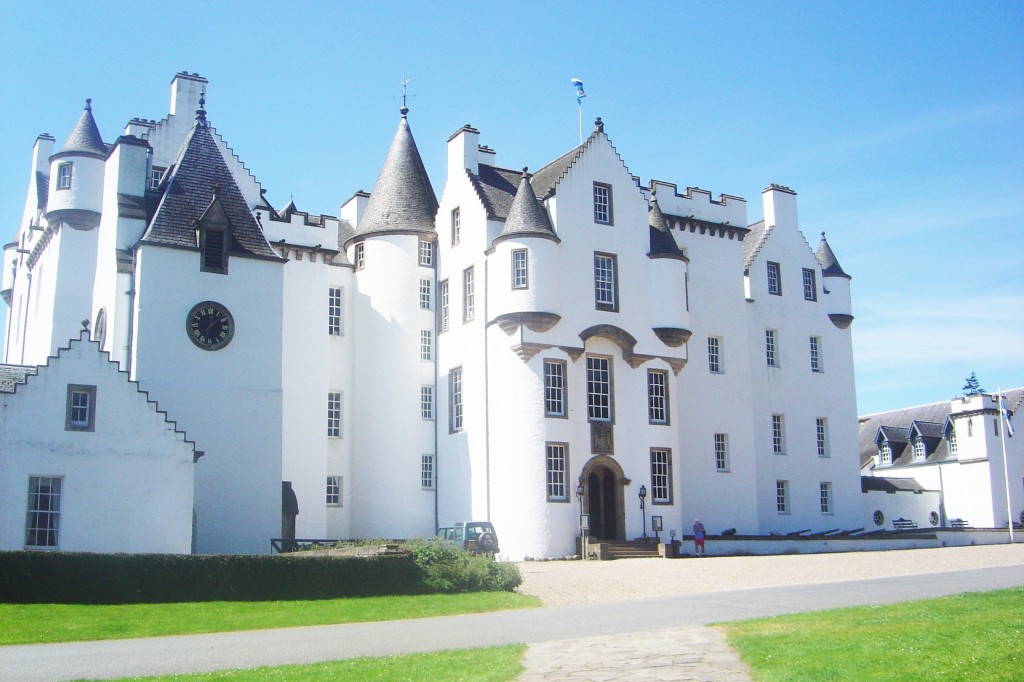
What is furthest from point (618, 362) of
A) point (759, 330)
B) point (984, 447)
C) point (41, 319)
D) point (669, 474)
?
point (984, 447)

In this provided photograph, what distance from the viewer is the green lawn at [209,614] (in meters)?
19.3

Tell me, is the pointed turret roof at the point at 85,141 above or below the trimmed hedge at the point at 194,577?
above

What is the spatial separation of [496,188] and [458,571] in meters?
20.5

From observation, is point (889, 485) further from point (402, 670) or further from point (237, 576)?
point (402, 670)

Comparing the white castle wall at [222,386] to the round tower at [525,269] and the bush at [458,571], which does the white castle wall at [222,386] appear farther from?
the round tower at [525,269]

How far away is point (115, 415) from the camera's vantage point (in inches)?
1144

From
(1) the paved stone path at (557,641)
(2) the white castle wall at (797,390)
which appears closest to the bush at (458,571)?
(1) the paved stone path at (557,641)

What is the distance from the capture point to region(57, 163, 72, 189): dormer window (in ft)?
137

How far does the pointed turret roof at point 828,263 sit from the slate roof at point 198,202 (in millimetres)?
29324

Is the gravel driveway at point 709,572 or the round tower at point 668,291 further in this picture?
the round tower at point 668,291

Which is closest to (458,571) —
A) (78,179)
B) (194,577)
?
(194,577)

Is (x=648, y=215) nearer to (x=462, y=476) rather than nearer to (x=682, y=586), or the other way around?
(x=462, y=476)

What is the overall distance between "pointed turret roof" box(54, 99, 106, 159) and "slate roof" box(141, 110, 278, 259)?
706 centimetres

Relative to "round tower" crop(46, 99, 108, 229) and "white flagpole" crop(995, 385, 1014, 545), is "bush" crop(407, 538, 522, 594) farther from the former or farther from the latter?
"white flagpole" crop(995, 385, 1014, 545)
